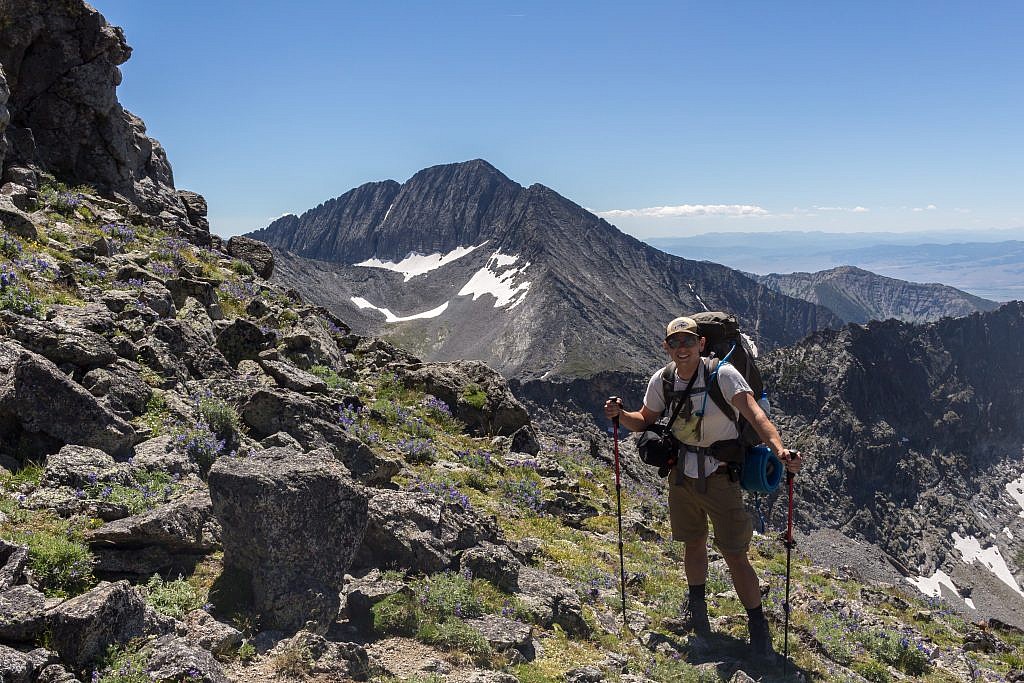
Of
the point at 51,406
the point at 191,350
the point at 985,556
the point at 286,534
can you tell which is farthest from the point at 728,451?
the point at 985,556

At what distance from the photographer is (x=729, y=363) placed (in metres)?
9.18

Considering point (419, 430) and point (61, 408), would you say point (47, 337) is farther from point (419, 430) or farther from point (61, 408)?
point (419, 430)

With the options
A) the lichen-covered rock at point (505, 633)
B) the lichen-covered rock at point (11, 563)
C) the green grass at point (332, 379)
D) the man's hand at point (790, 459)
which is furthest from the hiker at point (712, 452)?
the green grass at point (332, 379)

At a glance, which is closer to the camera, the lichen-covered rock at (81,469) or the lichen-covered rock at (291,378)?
the lichen-covered rock at (81,469)

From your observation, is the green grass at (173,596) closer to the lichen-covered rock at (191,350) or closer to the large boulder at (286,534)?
the large boulder at (286,534)

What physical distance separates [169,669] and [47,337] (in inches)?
254

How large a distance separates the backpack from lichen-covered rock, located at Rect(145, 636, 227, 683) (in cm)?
605

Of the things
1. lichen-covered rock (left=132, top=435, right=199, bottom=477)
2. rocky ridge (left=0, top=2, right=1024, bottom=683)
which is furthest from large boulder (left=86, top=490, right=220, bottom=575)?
lichen-covered rock (left=132, top=435, right=199, bottom=477)

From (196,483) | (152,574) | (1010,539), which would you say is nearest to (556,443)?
(196,483)

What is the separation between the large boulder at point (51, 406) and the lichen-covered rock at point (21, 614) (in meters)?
3.46

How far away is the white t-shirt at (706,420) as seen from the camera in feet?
26.0

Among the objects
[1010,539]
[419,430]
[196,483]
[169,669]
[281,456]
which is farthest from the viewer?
[1010,539]

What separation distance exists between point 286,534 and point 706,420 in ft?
17.4

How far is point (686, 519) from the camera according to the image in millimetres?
8727
